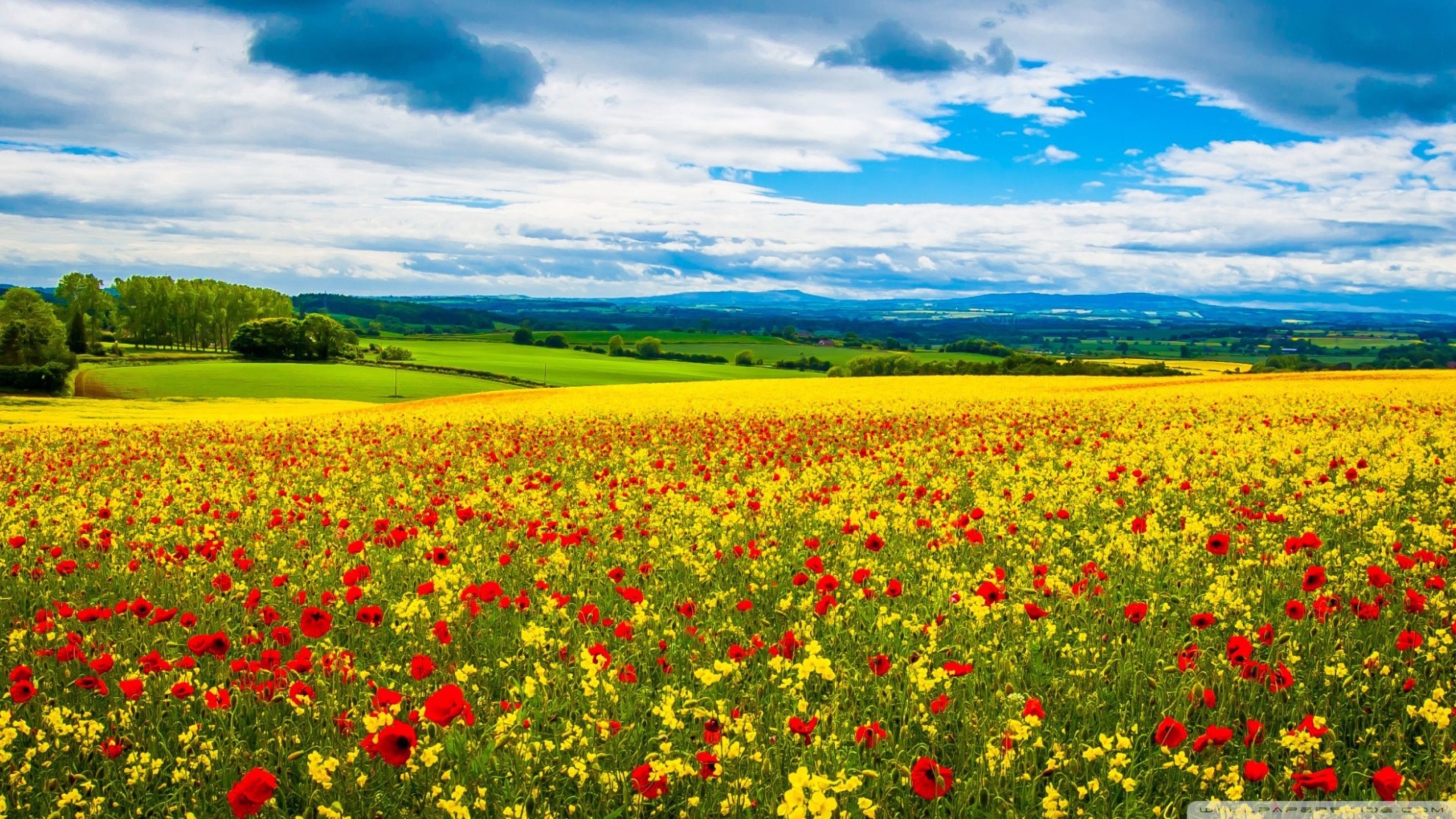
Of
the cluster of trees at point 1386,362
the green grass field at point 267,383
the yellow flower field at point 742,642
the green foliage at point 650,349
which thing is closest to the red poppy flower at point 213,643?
the yellow flower field at point 742,642

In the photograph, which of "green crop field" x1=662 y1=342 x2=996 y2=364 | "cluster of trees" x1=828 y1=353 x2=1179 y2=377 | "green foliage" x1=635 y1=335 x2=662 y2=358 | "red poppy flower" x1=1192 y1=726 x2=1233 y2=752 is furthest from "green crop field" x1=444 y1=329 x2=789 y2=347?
"red poppy flower" x1=1192 y1=726 x2=1233 y2=752

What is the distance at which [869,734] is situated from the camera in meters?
4.00

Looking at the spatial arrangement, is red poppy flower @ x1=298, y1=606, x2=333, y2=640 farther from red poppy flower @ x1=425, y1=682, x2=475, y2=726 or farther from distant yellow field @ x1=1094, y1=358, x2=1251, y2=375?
distant yellow field @ x1=1094, y1=358, x2=1251, y2=375

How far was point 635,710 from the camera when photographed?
4832 millimetres

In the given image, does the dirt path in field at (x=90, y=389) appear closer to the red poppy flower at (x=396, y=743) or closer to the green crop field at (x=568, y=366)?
the green crop field at (x=568, y=366)

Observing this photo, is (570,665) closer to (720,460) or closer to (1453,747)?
(1453,747)

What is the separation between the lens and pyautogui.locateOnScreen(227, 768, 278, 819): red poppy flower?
319 cm

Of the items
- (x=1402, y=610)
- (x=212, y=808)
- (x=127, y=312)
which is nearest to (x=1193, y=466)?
(x=1402, y=610)

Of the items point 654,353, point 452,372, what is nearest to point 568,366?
point 452,372

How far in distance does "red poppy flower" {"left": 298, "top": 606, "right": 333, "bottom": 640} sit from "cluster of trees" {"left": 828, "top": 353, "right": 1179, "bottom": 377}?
49.5 meters

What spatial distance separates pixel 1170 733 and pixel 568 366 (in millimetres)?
88655

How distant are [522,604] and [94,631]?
275cm

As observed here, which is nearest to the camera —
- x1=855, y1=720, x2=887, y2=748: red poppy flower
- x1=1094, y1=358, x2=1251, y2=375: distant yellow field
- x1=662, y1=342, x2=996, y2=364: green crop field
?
x1=855, y1=720, x2=887, y2=748: red poppy flower

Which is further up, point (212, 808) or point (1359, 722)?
point (1359, 722)
